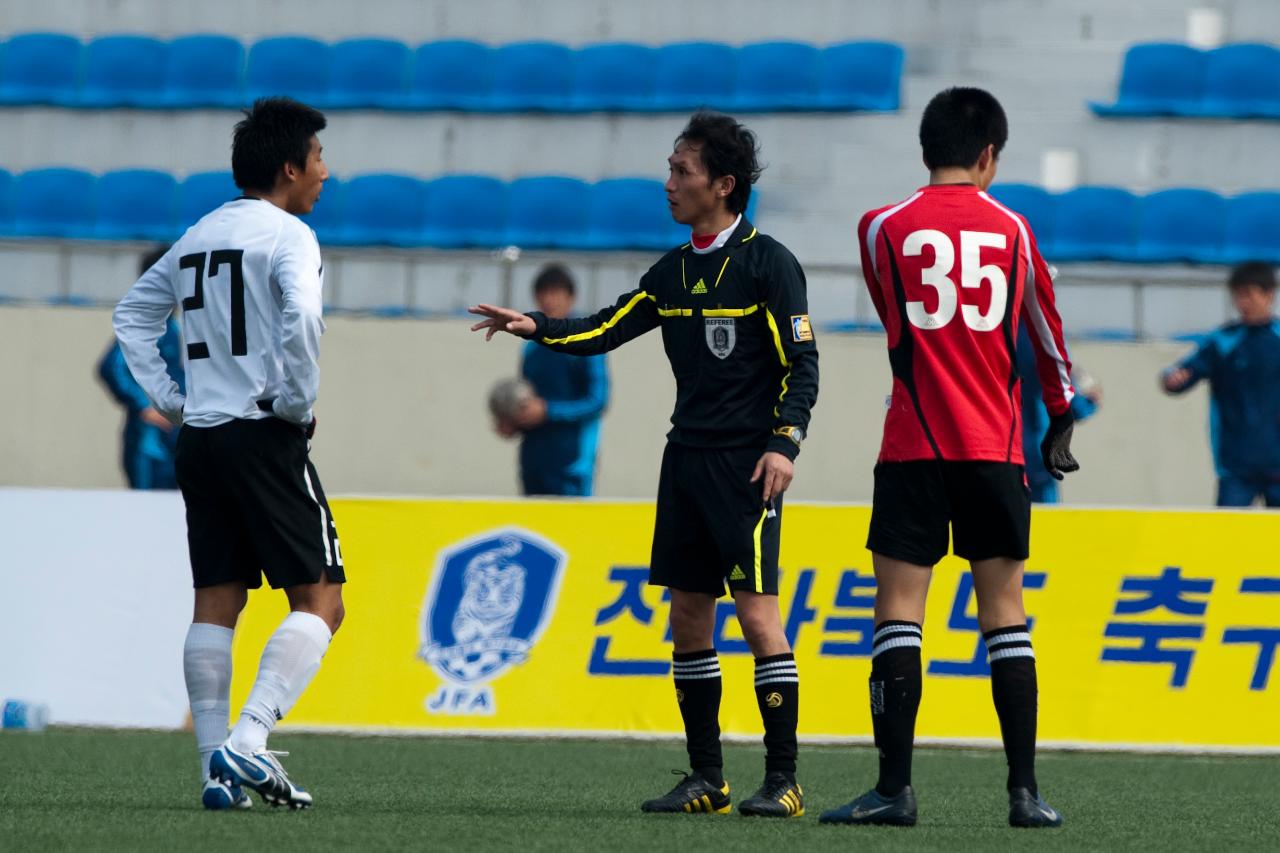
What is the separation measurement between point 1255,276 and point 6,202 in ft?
33.7

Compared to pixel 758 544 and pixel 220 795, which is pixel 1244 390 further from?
pixel 220 795

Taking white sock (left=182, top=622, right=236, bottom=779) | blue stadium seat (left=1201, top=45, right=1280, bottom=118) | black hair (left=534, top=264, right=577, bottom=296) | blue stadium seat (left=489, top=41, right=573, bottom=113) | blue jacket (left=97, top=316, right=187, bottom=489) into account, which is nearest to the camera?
white sock (left=182, top=622, right=236, bottom=779)

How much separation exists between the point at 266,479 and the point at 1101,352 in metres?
7.73

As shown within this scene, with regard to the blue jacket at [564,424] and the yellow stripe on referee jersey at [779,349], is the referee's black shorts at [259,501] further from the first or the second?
the blue jacket at [564,424]

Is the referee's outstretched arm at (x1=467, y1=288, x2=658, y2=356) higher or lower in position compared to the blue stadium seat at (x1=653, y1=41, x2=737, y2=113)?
lower

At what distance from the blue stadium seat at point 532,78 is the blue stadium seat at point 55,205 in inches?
133

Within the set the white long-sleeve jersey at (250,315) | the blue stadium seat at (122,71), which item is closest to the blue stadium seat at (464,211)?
the blue stadium seat at (122,71)

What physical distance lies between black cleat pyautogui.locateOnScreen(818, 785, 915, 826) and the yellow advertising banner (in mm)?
2875

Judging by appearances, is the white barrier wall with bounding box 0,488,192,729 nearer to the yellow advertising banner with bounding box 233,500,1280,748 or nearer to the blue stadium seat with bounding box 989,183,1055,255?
the yellow advertising banner with bounding box 233,500,1280,748

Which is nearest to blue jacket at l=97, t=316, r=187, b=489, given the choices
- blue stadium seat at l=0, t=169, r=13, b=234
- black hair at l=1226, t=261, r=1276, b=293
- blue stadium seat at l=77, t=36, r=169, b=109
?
blue stadium seat at l=0, t=169, r=13, b=234

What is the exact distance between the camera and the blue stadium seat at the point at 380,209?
50.6 feet

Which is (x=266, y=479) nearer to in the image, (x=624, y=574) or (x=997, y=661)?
(x=997, y=661)

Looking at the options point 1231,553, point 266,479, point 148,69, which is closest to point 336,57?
point 148,69

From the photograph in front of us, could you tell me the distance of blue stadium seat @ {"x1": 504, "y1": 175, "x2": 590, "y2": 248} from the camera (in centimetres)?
1505
